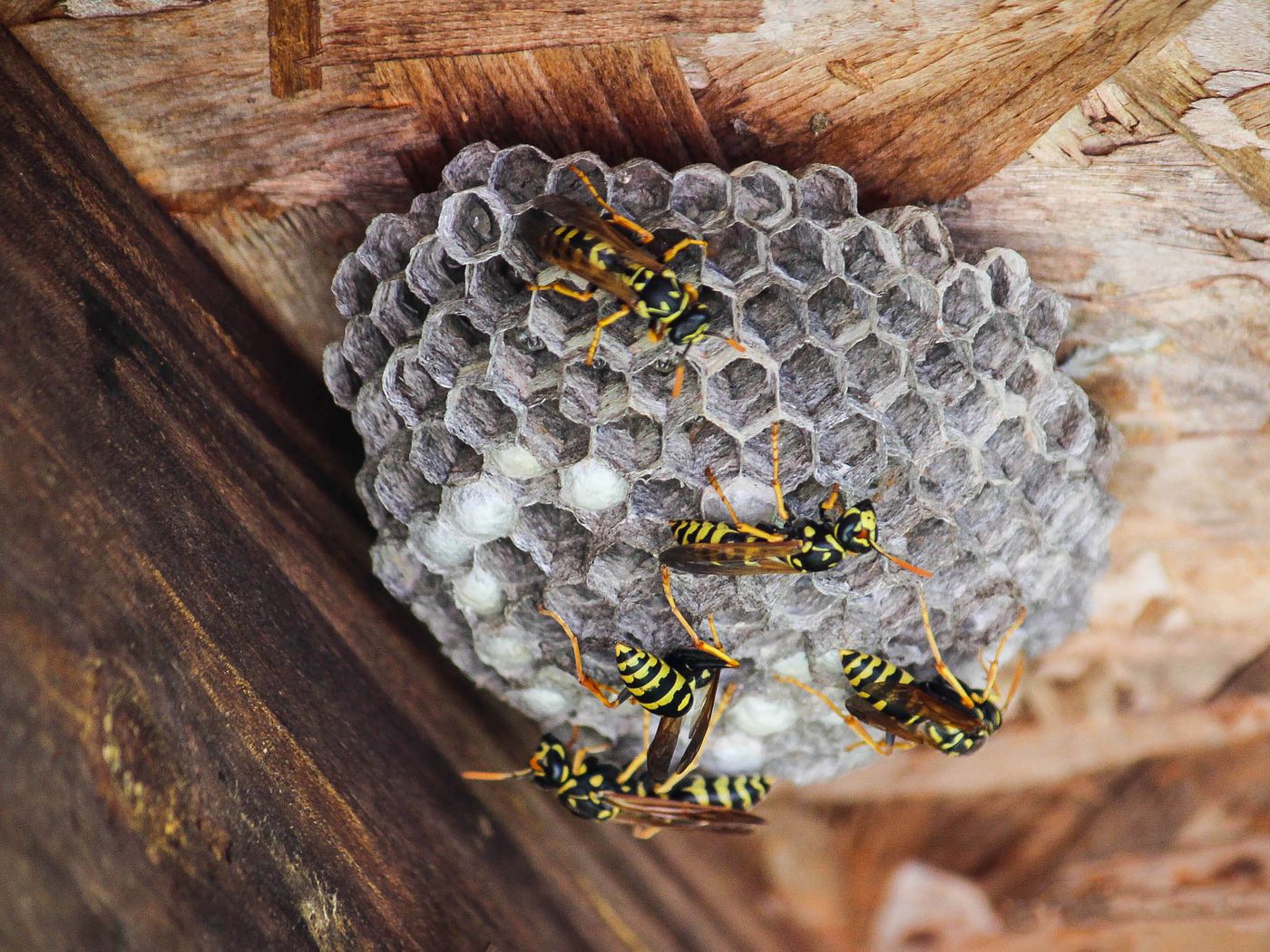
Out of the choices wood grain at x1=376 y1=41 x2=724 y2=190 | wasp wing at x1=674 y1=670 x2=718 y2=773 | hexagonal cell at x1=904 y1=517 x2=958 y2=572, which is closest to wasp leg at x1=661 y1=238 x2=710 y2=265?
wood grain at x1=376 y1=41 x2=724 y2=190

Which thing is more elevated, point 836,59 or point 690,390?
point 836,59

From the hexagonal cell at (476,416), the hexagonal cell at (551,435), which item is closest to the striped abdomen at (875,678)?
the hexagonal cell at (551,435)

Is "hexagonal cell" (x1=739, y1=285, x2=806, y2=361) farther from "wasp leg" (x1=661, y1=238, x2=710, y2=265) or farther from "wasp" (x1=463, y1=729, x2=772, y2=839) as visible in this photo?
"wasp" (x1=463, y1=729, x2=772, y2=839)

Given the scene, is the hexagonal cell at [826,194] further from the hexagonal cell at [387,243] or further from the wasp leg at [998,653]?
the wasp leg at [998,653]

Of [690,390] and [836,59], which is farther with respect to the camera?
[690,390]

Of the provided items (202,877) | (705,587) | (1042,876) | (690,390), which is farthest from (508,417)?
(1042,876)

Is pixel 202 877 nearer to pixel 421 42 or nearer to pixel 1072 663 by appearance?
pixel 421 42
